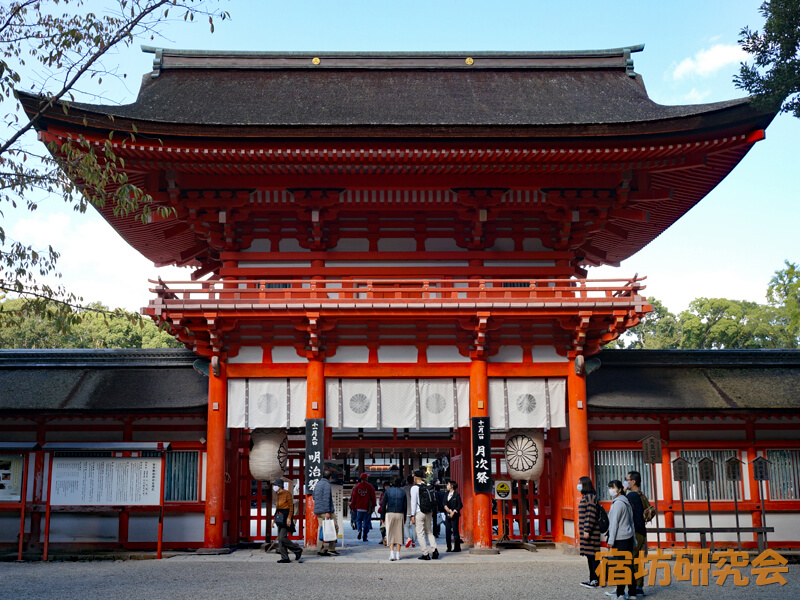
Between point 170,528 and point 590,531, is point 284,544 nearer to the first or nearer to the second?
point 170,528

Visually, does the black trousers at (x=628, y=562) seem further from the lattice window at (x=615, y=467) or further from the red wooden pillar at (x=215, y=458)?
the red wooden pillar at (x=215, y=458)

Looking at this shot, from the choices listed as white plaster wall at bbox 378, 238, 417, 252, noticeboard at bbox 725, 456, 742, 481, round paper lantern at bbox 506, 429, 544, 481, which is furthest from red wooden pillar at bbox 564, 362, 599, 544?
white plaster wall at bbox 378, 238, 417, 252

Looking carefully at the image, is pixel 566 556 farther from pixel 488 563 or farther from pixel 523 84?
pixel 523 84

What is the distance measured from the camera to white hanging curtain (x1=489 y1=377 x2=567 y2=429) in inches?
621

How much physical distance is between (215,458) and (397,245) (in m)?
5.96

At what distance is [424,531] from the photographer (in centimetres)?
1445

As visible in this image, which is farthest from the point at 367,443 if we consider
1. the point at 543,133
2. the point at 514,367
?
the point at 543,133

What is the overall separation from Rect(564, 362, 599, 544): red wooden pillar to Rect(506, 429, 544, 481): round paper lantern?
2.32 ft

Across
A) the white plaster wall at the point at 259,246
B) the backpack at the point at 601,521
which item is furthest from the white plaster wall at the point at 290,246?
the backpack at the point at 601,521

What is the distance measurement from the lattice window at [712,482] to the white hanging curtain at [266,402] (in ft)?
27.4

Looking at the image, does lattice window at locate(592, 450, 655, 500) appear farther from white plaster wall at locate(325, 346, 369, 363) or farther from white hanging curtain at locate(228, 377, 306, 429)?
white hanging curtain at locate(228, 377, 306, 429)

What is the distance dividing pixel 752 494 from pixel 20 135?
1521 centimetres

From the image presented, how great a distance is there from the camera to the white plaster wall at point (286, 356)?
15883 mm

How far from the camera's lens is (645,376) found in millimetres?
17234
